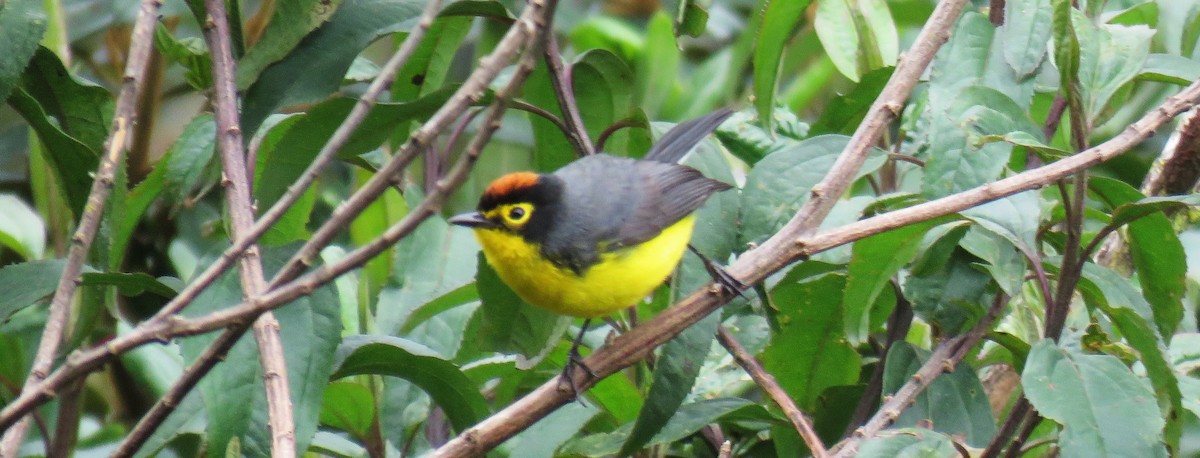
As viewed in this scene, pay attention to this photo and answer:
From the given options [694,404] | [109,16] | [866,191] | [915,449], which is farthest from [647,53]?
[915,449]

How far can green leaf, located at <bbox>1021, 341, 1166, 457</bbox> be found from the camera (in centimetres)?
167

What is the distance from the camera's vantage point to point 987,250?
6.36 feet

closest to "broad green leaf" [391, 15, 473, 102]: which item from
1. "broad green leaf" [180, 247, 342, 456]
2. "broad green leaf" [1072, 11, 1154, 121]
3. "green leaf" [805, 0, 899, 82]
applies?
"broad green leaf" [180, 247, 342, 456]

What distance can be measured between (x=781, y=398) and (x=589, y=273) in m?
0.58

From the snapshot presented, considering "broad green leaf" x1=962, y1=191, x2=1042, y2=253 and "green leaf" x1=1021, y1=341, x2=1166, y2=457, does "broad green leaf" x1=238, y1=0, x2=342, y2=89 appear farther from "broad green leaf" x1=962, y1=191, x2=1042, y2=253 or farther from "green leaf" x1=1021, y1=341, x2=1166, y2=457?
"green leaf" x1=1021, y1=341, x2=1166, y2=457

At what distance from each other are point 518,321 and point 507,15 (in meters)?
0.58

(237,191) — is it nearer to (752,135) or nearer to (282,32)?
(282,32)

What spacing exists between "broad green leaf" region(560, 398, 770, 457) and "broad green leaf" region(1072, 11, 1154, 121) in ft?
2.44

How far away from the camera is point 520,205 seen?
2.43 m

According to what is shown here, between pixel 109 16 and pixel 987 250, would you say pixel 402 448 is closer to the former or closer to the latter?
pixel 987 250

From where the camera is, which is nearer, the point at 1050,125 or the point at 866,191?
the point at 1050,125

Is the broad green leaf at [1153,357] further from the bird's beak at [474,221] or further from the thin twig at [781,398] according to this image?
the bird's beak at [474,221]

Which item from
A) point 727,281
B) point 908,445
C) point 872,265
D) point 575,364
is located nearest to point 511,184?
point 575,364

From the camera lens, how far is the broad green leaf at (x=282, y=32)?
1.92m
